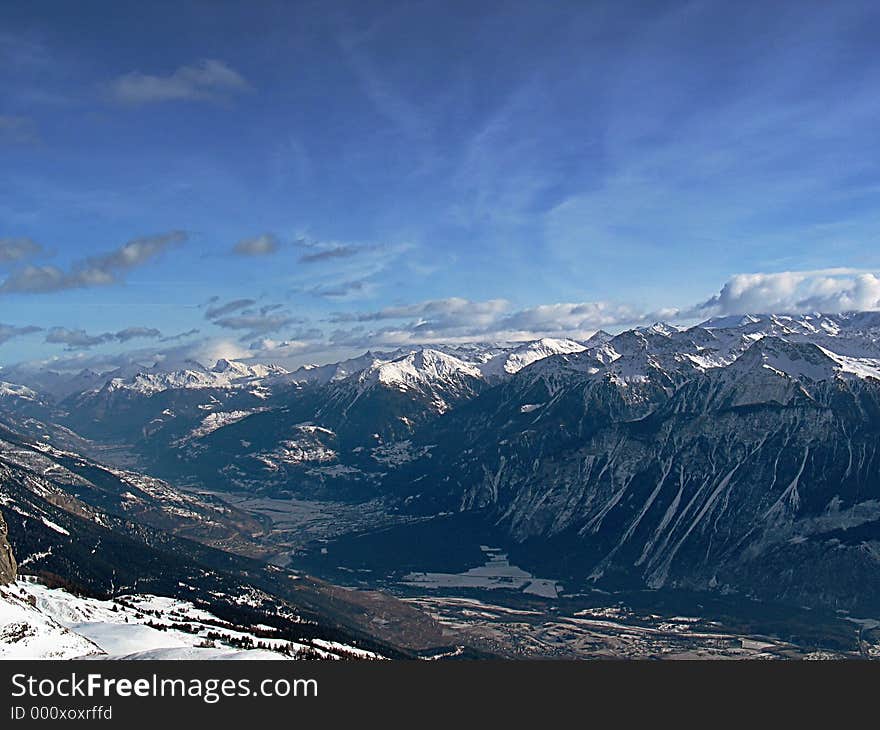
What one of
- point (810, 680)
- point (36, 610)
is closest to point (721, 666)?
point (810, 680)

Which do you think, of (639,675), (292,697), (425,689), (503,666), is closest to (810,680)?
(639,675)

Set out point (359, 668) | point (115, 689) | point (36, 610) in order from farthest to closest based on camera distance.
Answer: point (36, 610), point (359, 668), point (115, 689)

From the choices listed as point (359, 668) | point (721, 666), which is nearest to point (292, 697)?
point (359, 668)

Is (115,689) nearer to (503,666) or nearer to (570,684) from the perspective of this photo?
(503,666)

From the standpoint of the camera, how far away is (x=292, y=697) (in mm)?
110125

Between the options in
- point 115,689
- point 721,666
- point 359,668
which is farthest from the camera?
point 721,666

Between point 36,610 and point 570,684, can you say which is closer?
point 570,684

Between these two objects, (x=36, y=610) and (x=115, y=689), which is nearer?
(x=115, y=689)

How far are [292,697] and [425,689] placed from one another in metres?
17.2

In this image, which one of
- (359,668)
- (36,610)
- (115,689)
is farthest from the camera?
(36,610)

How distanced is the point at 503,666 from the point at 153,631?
105961 millimetres

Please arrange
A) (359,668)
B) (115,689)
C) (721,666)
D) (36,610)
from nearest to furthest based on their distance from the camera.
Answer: (115,689) → (359,668) → (721,666) → (36,610)

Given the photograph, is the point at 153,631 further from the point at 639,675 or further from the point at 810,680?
the point at 810,680

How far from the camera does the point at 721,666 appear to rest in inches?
5089
